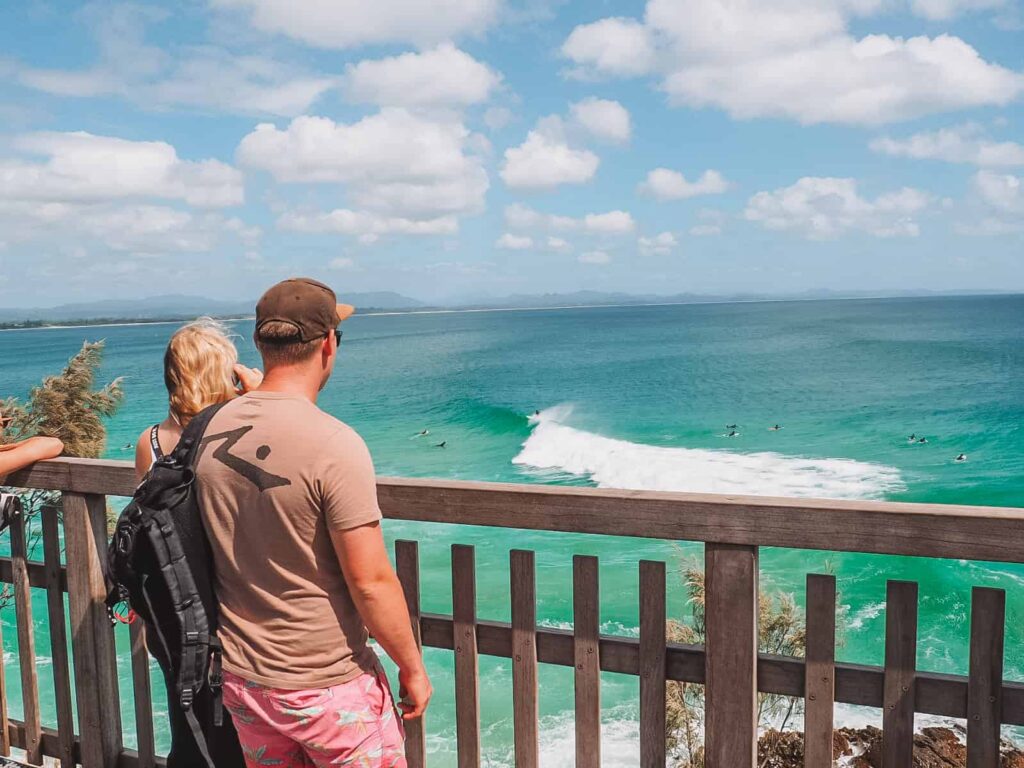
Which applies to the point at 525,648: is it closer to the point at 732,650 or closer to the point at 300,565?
the point at 732,650

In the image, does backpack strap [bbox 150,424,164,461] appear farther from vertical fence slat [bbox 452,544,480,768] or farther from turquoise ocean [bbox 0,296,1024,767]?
vertical fence slat [bbox 452,544,480,768]

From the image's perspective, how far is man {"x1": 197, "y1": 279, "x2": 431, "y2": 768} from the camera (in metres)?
1.71

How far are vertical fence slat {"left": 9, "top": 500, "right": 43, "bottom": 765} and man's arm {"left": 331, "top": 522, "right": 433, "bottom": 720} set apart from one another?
5.80ft

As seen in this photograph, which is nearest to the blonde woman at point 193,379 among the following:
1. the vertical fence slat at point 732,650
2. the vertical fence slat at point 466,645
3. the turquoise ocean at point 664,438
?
the turquoise ocean at point 664,438

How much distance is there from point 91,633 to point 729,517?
2229 millimetres

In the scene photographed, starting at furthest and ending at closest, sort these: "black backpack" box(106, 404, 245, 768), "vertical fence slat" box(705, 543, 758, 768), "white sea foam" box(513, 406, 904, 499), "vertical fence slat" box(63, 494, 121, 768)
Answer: "white sea foam" box(513, 406, 904, 499), "vertical fence slat" box(63, 494, 121, 768), "vertical fence slat" box(705, 543, 758, 768), "black backpack" box(106, 404, 245, 768)

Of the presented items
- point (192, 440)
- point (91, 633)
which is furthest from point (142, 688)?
point (192, 440)

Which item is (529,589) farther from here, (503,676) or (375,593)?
(503,676)

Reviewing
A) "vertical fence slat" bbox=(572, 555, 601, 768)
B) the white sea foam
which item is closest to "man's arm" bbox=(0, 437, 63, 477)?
"vertical fence slat" bbox=(572, 555, 601, 768)

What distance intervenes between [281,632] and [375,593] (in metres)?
0.23

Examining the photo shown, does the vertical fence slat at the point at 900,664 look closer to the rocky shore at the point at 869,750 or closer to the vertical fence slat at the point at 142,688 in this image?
the vertical fence slat at the point at 142,688

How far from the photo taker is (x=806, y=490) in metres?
30.9

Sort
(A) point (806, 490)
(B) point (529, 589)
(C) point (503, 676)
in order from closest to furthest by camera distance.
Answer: (B) point (529, 589), (C) point (503, 676), (A) point (806, 490)

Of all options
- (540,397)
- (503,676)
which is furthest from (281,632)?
(540,397)
